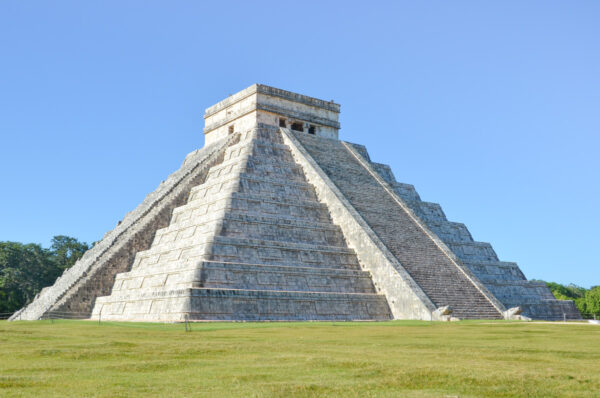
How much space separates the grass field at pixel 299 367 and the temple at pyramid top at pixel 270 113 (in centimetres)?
2193

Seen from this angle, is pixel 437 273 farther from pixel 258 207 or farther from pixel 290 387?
pixel 290 387

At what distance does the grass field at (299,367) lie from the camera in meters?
6.19

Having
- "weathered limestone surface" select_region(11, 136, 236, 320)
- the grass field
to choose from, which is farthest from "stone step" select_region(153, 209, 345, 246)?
the grass field

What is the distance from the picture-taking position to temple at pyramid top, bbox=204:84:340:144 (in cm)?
3266

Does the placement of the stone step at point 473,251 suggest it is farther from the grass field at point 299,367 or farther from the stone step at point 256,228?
the grass field at point 299,367

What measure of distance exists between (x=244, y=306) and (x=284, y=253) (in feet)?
11.1

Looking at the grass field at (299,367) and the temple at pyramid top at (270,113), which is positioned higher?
the temple at pyramid top at (270,113)

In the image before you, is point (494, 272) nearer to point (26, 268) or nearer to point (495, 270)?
point (495, 270)

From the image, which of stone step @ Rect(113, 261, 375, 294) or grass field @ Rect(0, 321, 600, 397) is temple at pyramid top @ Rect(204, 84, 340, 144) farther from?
grass field @ Rect(0, 321, 600, 397)

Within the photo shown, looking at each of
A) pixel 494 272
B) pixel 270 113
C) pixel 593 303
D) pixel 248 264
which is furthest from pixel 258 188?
pixel 593 303

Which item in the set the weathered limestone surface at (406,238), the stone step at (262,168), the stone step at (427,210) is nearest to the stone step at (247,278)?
the weathered limestone surface at (406,238)

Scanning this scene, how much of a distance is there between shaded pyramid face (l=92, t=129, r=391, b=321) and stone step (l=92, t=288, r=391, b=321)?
0.03m

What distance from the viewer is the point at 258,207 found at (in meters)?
24.0

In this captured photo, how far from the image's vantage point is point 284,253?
22359 mm
